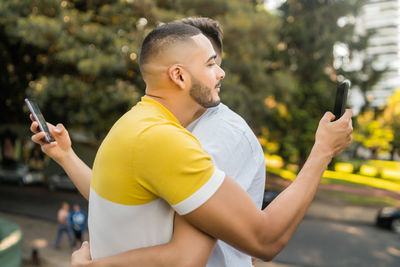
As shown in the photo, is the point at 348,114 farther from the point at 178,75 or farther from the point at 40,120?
the point at 40,120

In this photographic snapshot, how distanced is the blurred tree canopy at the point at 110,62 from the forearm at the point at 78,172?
913 cm

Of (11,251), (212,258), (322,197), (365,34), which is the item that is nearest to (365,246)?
(322,197)

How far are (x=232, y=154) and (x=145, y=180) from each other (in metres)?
0.28

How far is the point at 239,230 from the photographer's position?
90 cm

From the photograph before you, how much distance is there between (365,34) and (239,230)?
26.0 meters

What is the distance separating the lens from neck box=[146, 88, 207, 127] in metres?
1.09

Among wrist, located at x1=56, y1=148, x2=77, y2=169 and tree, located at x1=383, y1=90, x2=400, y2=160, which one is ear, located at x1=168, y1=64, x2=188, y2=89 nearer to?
wrist, located at x1=56, y1=148, x2=77, y2=169

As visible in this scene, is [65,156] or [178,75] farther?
[65,156]

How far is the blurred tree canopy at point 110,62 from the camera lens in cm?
1052

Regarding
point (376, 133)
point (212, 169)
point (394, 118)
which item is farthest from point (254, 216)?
point (376, 133)

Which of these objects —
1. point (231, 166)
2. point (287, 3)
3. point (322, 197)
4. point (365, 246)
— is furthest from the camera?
point (287, 3)

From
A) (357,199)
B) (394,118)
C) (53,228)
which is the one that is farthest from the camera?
(394,118)

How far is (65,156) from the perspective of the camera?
1583 mm

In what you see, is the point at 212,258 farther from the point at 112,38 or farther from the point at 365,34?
the point at 365,34
